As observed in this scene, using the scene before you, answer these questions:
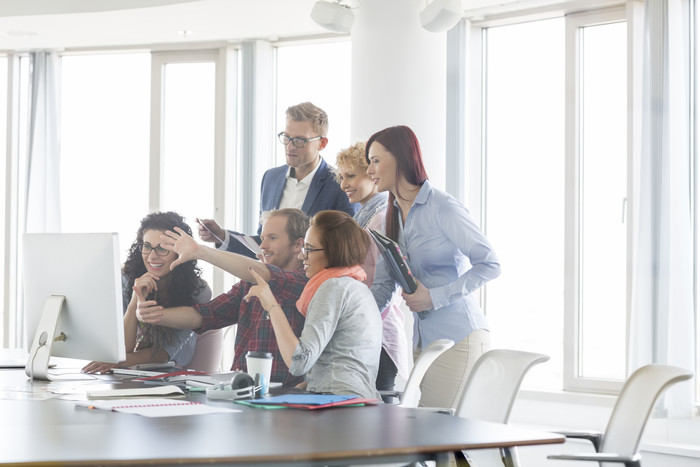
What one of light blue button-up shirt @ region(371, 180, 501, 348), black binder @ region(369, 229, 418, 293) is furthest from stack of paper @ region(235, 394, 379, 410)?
light blue button-up shirt @ region(371, 180, 501, 348)

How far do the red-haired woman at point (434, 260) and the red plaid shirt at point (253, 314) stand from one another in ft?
1.31

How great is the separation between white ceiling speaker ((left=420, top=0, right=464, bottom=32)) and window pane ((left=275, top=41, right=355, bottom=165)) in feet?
5.18

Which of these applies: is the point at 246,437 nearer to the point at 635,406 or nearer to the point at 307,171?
the point at 635,406

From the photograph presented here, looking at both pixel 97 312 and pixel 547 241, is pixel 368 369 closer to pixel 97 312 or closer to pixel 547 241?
pixel 97 312

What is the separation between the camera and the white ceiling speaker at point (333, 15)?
5.02 meters

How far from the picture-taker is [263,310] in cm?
352

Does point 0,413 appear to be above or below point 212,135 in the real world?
below

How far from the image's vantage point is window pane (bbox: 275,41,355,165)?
20.9 ft

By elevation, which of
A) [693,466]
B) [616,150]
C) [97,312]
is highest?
[616,150]

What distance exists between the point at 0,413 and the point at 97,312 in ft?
2.28

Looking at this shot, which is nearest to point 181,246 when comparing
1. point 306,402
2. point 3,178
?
point 306,402

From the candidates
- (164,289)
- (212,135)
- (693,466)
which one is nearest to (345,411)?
(164,289)

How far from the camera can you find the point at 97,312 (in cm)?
292

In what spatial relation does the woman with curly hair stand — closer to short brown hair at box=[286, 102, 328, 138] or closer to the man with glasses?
the man with glasses
